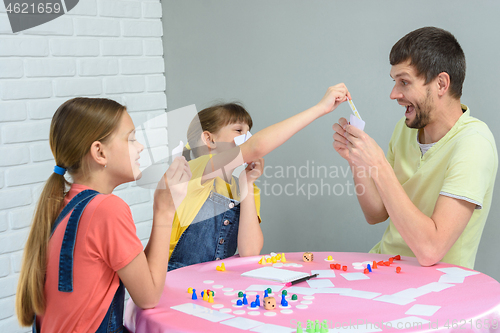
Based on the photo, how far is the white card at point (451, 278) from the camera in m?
1.18

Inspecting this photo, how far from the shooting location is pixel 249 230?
1674 millimetres

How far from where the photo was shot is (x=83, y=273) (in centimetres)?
105

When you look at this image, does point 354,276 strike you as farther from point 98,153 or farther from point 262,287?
point 98,153

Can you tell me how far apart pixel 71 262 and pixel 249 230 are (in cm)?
75

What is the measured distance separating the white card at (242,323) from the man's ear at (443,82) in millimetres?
1079

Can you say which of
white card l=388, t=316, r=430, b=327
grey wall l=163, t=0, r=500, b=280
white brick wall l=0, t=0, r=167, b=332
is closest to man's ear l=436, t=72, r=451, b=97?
grey wall l=163, t=0, r=500, b=280

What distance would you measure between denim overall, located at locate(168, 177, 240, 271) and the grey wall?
0.60m

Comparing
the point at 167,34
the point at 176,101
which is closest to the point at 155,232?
the point at 176,101

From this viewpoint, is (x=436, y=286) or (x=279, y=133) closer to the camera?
(x=436, y=286)

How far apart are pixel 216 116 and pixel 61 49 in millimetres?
977
